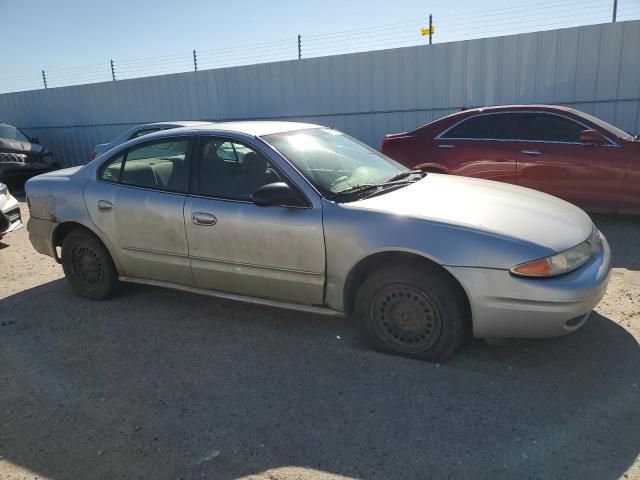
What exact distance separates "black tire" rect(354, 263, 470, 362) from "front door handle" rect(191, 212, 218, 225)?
1.23 meters

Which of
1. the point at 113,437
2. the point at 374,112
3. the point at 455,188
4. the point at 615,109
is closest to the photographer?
the point at 113,437

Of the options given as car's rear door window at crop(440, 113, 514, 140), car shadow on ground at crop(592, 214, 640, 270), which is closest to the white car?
car's rear door window at crop(440, 113, 514, 140)

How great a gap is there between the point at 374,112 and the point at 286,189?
315 inches

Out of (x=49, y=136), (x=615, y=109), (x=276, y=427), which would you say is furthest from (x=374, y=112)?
(x=49, y=136)

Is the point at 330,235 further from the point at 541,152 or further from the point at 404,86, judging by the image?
the point at 404,86

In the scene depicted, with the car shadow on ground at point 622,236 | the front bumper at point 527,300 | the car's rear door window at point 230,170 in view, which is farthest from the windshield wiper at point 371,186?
the car shadow on ground at point 622,236

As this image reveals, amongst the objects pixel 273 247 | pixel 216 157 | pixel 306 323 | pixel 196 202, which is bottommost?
pixel 306 323

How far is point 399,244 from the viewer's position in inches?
126

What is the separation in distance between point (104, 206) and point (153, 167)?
1.81 ft

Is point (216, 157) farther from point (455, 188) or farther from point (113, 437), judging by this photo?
point (113, 437)

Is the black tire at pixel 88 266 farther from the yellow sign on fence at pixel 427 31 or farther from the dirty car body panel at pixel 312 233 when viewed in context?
the yellow sign on fence at pixel 427 31

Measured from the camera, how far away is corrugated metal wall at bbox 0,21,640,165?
9.00 m

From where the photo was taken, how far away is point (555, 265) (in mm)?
3023

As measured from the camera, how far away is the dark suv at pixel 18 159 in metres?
12.1
